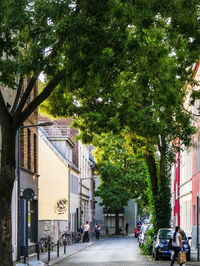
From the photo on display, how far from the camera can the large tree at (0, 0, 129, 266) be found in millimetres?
12445

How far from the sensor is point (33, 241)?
3105 cm

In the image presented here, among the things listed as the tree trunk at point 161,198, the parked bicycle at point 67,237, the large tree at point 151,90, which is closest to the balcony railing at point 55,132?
the parked bicycle at point 67,237

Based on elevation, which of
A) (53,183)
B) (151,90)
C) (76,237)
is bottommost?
(76,237)

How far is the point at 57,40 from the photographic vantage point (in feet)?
43.5

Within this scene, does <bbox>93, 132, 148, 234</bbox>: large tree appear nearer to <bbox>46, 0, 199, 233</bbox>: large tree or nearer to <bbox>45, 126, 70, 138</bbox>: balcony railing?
<bbox>45, 126, 70, 138</bbox>: balcony railing

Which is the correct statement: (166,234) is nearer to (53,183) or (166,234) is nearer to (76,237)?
(53,183)

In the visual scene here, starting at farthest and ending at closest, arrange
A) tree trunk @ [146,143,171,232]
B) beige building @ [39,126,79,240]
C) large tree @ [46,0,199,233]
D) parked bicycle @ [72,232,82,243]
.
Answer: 1. parked bicycle @ [72,232,82,243]
2. beige building @ [39,126,79,240]
3. tree trunk @ [146,143,171,232]
4. large tree @ [46,0,199,233]

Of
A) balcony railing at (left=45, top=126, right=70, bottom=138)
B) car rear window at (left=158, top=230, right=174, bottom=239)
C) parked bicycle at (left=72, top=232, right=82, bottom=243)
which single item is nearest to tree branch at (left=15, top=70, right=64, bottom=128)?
car rear window at (left=158, top=230, right=174, bottom=239)

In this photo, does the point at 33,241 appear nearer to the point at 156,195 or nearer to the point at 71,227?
the point at 156,195

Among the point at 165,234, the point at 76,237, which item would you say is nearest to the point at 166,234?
the point at 165,234

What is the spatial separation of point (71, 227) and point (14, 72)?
36.8 meters

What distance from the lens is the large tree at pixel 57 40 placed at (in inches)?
490

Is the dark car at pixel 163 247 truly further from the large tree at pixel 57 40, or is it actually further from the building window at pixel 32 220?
the large tree at pixel 57 40

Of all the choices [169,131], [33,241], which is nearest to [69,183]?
[33,241]
